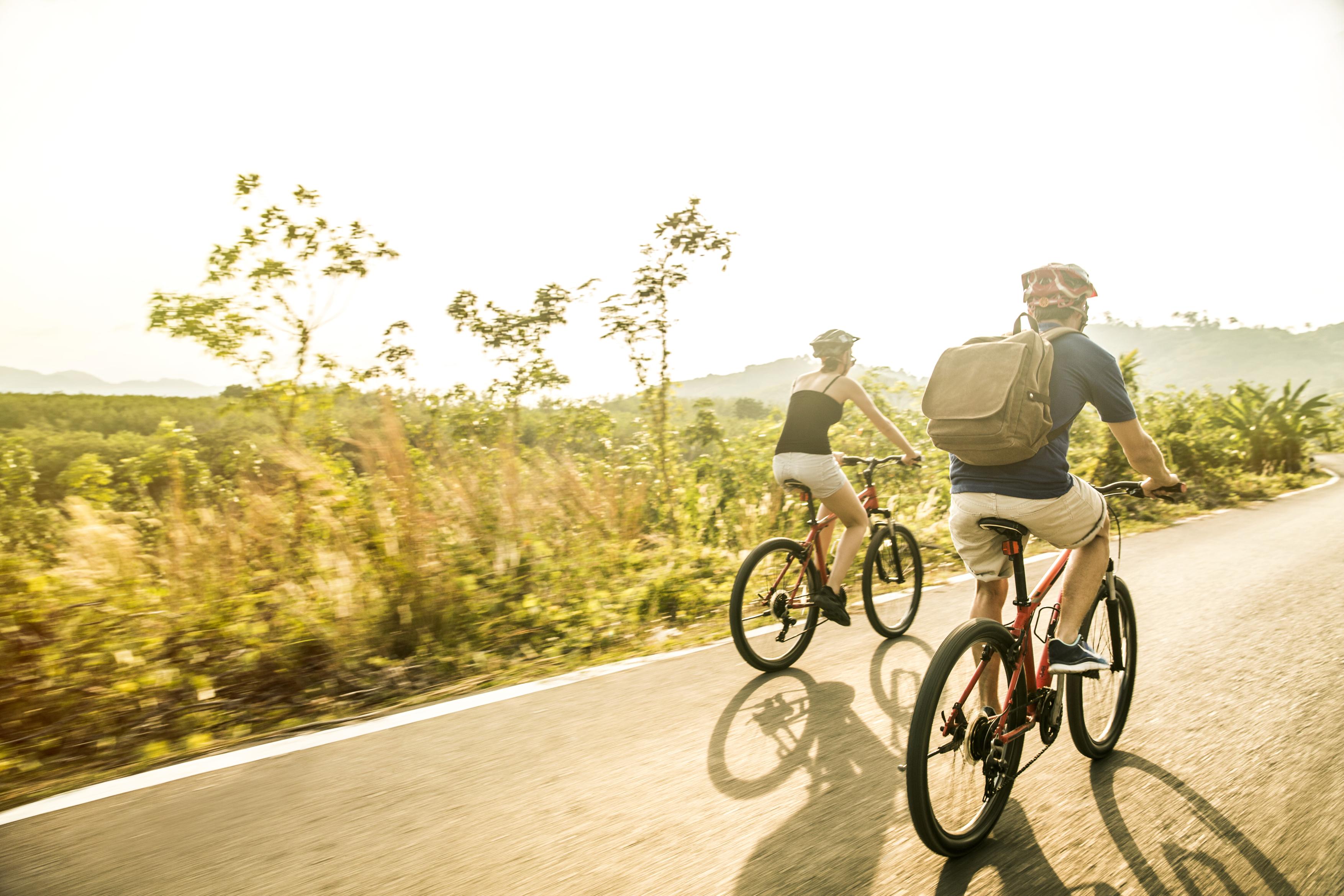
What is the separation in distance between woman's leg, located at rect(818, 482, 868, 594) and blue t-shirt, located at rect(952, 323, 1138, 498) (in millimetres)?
2041

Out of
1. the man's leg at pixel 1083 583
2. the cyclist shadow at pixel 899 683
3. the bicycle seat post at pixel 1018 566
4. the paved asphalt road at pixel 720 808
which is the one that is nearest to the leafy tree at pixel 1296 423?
the paved asphalt road at pixel 720 808

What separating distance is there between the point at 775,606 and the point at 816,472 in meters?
0.92

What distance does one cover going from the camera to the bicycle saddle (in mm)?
2717

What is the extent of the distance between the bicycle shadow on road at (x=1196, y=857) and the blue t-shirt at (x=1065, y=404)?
1308mm

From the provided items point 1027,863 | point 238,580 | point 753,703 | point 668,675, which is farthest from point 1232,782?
point 238,580

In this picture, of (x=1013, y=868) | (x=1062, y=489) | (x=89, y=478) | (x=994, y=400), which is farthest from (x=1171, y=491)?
(x=89, y=478)

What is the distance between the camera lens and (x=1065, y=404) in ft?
8.76

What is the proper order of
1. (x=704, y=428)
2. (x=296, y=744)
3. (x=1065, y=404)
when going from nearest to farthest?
1. (x=1065, y=404)
2. (x=296, y=744)
3. (x=704, y=428)

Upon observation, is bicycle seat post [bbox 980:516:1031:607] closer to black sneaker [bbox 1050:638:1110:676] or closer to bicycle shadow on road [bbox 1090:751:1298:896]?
black sneaker [bbox 1050:638:1110:676]

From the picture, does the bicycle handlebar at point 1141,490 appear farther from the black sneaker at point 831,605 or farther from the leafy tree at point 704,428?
the leafy tree at point 704,428

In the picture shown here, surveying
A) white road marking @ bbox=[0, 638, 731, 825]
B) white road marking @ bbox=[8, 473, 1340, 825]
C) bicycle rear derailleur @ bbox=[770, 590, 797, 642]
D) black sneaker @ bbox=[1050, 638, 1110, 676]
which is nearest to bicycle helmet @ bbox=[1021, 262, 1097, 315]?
black sneaker @ bbox=[1050, 638, 1110, 676]

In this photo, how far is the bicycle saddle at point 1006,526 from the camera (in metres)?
2.72

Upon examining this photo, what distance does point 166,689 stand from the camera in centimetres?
399

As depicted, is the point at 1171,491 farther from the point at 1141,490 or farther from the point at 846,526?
the point at 846,526
